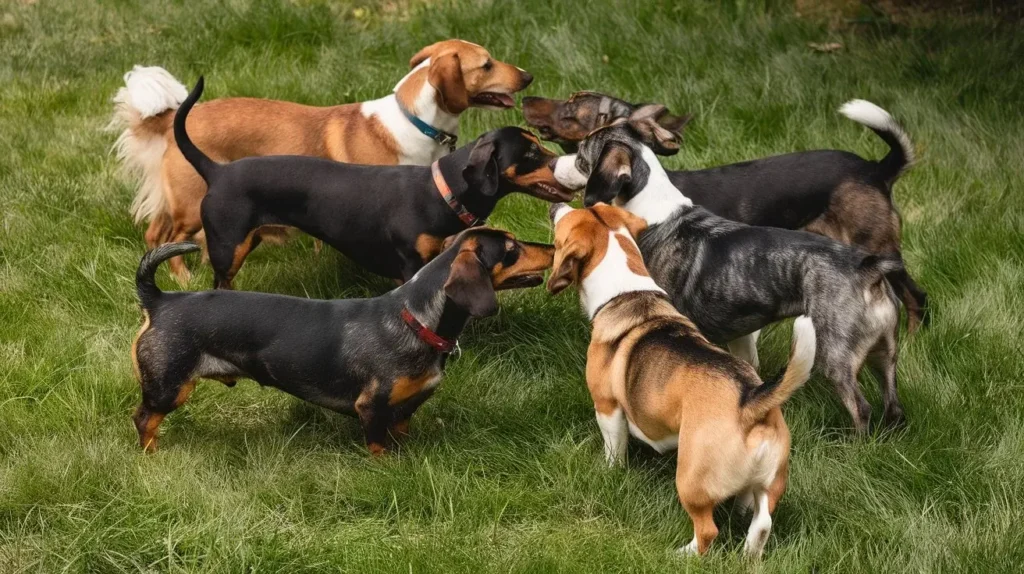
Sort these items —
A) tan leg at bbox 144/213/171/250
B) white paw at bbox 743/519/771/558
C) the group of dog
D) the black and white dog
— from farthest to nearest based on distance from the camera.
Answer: tan leg at bbox 144/213/171/250 → the black and white dog → the group of dog → white paw at bbox 743/519/771/558

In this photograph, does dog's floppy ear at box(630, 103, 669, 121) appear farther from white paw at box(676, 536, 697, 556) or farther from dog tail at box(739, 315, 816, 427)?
white paw at box(676, 536, 697, 556)

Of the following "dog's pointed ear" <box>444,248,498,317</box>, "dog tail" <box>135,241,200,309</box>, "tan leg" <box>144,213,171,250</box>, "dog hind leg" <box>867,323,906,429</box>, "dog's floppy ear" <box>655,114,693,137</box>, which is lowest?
"dog hind leg" <box>867,323,906,429</box>

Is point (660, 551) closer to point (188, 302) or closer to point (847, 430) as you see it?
point (847, 430)

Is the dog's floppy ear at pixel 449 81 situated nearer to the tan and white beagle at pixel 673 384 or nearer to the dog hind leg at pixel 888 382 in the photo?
the tan and white beagle at pixel 673 384

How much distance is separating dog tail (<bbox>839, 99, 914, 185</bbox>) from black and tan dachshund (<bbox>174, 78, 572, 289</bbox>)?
1.47 m

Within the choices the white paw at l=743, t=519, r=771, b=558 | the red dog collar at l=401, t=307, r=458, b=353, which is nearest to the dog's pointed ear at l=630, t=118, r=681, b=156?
the red dog collar at l=401, t=307, r=458, b=353

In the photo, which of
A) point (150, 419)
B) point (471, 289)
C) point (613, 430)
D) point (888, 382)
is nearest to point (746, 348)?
point (888, 382)

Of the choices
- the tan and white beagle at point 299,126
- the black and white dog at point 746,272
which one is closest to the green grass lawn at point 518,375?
the black and white dog at point 746,272

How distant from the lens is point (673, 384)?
12.8 feet

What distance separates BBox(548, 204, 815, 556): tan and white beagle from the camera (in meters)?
3.63

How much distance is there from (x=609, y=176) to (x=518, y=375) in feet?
3.47

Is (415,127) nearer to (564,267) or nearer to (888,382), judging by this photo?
(564,267)

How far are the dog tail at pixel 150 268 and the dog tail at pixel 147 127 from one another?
189 centimetres

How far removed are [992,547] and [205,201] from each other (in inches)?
156
